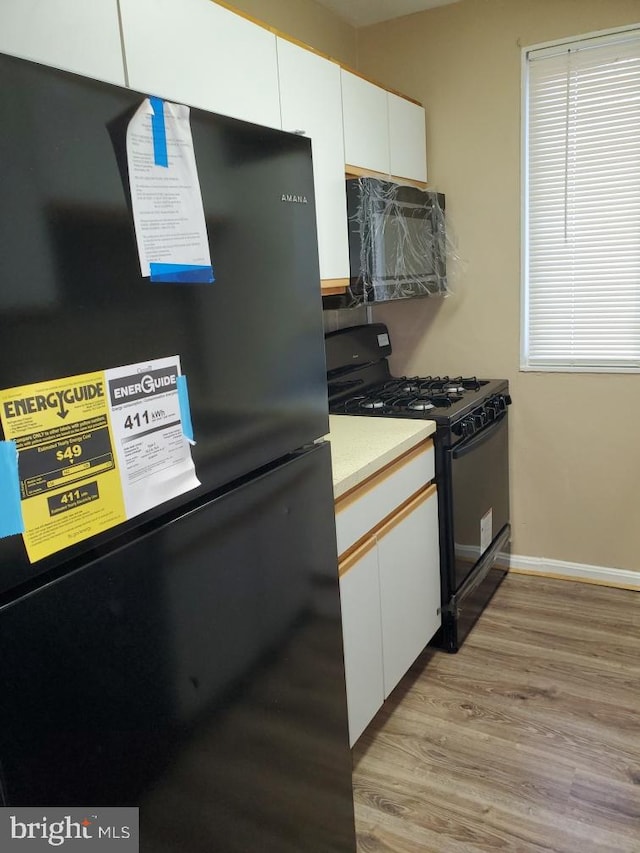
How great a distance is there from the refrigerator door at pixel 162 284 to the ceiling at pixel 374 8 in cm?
203

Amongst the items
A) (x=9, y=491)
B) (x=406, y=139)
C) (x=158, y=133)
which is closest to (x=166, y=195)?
(x=158, y=133)

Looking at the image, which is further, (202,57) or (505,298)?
(505,298)

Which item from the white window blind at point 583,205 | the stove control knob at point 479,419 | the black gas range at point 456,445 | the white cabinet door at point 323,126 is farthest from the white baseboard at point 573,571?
the white cabinet door at point 323,126

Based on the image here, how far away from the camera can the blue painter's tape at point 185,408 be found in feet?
3.01

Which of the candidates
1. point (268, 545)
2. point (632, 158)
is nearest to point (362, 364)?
point (632, 158)

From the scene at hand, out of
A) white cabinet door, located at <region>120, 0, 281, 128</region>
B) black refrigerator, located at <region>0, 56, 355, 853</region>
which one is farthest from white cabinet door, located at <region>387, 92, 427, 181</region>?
black refrigerator, located at <region>0, 56, 355, 853</region>

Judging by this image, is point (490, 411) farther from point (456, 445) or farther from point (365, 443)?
point (365, 443)

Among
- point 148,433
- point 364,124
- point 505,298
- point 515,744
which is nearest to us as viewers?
point 148,433

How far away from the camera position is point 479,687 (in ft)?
7.82

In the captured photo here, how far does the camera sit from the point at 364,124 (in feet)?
7.89

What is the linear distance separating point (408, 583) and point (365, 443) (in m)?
0.52

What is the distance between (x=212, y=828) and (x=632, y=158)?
2796 millimetres

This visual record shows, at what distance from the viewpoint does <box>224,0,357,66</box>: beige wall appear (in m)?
2.43

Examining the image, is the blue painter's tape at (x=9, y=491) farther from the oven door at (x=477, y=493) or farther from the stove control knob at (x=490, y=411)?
the stove control knob at (x=490, y=411)
